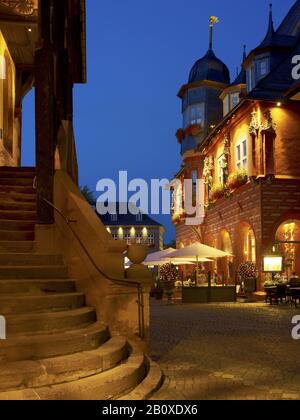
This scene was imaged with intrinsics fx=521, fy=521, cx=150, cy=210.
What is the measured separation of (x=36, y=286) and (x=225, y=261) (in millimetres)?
22456

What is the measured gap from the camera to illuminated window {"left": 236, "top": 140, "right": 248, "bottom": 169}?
2494cm

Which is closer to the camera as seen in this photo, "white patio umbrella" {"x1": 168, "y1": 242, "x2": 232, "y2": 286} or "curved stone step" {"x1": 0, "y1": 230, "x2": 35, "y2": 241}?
"curved stone step" {"x1": 0, "y1": 230, "x2": 35, "y2": 241}

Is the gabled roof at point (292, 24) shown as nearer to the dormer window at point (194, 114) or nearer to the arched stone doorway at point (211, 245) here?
the dormer window at point (194, 114)

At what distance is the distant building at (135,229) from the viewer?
240 ft

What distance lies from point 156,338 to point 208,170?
22121 millimetres

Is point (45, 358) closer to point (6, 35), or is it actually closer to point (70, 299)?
point (70, 299)

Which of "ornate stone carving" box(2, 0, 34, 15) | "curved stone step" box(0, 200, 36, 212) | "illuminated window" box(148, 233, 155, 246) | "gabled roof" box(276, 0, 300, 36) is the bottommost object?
"curved stone step" box(0, 200, 36, 212)

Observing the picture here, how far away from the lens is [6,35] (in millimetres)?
15969

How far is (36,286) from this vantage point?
6.94 meters

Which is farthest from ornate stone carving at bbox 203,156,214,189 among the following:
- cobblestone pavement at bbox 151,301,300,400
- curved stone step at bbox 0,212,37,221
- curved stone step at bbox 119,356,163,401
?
curved stone step at bbox 119,356,163,401

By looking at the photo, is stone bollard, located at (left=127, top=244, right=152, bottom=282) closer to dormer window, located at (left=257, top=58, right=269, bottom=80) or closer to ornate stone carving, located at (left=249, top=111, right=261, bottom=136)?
ornate stone carving, located at (left=249, top=111, right=261, bottom=136)

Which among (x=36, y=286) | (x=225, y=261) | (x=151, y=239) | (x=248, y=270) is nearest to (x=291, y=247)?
(x=248, y=270)
